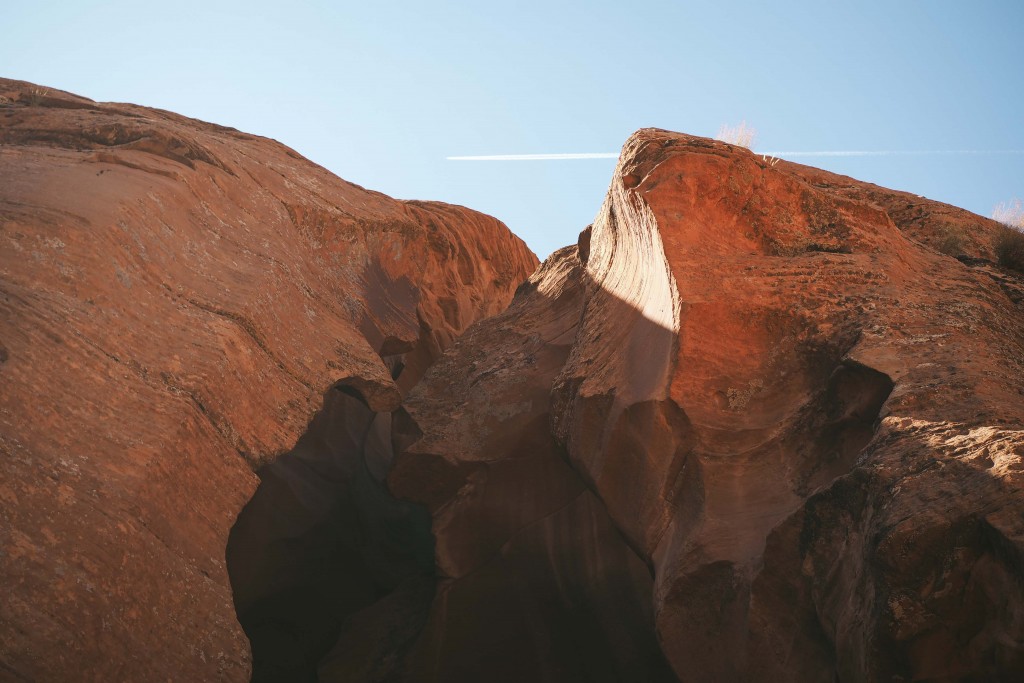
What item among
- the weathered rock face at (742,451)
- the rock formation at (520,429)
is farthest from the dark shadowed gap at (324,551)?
the weathered rock face at (742,451)

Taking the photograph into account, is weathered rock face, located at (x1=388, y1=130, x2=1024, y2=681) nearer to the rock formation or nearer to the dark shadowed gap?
the rock formation

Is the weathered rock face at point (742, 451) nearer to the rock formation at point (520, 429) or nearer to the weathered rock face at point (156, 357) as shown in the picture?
the rock formation at point (520, 429)

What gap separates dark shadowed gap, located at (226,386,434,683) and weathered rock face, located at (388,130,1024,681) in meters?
1.44

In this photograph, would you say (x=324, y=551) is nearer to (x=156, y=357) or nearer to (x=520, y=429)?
(x=520, y=429)

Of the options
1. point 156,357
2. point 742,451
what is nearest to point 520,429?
point 742,451

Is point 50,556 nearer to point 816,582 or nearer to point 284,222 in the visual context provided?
point 816,582

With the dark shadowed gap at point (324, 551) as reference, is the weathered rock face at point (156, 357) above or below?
above

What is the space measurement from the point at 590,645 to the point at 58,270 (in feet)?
17.5

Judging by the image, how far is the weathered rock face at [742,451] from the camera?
14.4ft

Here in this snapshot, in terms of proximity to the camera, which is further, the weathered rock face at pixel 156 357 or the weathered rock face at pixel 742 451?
the weathered rock face at pixel 156 357

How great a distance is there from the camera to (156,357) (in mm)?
6336

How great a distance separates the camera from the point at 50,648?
4.38 m

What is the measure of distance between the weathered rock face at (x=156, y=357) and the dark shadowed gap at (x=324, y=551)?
0.08 meters

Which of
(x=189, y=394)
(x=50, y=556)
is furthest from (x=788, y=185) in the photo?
(x=50, y=556)
